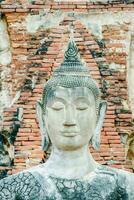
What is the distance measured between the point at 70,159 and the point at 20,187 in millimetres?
425

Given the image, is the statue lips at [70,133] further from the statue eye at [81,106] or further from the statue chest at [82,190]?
the statue chest at [82,190]

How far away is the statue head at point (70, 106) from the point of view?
10109 millimetres

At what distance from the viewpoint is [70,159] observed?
33.4 ft

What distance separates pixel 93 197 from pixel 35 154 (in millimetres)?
5380

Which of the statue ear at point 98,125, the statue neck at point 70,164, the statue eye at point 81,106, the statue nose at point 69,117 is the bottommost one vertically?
the statue neck at point 70,164

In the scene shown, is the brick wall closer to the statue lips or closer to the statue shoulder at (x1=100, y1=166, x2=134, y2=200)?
the statue shoulder at (x1=100, y1=166, x2=134, y2=200)

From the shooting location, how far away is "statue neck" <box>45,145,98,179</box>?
10172mm

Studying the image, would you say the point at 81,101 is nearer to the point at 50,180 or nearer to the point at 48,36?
the point at 50,180


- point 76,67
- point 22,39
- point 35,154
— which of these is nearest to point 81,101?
point 76,67

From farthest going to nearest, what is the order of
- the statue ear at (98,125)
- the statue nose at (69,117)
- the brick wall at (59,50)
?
the brick wall at (59,50) → the statue ear at (98,125) → the statue nose at (69,117)

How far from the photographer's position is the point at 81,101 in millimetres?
10164

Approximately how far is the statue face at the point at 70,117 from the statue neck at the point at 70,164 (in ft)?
0.18

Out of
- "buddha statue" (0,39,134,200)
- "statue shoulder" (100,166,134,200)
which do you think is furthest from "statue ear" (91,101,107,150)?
"statue shoulder" (100,166,134,200)

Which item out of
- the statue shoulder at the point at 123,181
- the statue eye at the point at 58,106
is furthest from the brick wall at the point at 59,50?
the statue eye at the point at 58,106
